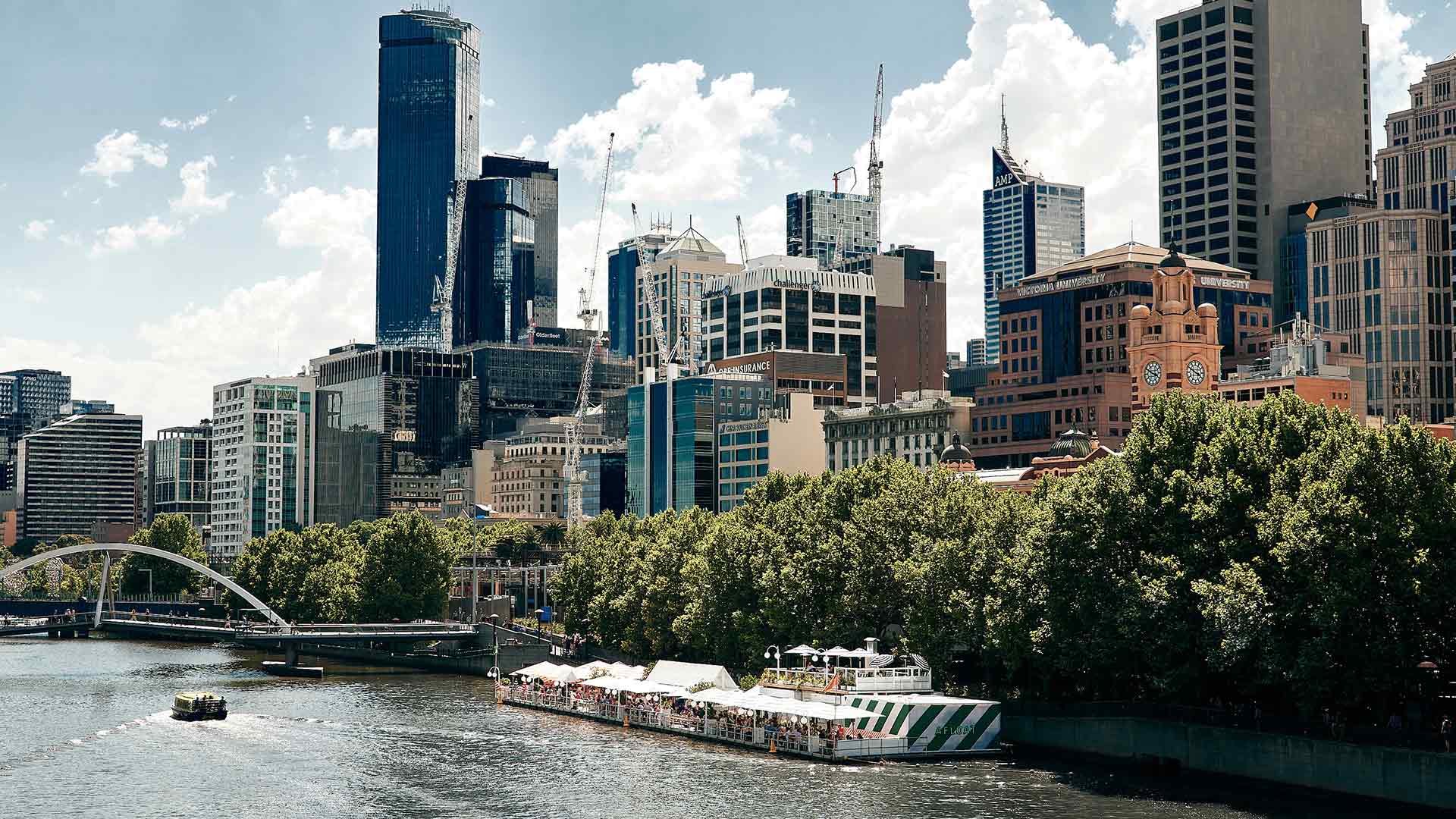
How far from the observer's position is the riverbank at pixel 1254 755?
102 metres

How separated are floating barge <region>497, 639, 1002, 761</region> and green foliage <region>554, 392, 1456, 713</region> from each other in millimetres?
5609

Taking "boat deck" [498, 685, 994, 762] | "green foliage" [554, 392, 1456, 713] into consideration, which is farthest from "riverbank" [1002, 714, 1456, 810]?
"boat deck" [498, 685, 994, 762]

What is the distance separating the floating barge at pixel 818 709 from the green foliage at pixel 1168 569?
221 inches

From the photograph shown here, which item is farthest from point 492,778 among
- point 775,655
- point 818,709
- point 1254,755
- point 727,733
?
point 1254,755

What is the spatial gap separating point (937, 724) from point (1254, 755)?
23.6 metres

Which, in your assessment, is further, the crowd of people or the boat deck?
the crowd of people

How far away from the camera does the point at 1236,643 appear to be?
109688 millimetres

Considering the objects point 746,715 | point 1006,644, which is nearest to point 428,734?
point 746,715

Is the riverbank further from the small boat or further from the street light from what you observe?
the small boat

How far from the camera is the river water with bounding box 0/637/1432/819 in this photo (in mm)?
105875

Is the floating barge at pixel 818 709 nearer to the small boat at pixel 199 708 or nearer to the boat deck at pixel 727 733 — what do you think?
the boat deck at pixel 727 733

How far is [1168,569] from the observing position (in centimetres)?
11781

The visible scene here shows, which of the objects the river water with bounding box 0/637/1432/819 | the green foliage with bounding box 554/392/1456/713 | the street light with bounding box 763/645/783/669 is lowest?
the river water with bounding box 0/637/1432/819

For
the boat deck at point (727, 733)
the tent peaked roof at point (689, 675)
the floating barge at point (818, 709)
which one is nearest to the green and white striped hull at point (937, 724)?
the floating barge at point (818, 709)
